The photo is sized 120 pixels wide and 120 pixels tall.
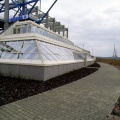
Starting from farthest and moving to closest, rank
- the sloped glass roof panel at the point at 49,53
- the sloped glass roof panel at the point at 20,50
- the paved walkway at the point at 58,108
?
the sloped glass roof panel at the point at 49,53 < the sloped glass roof panel at the point at 20,50 < the paved walkway at the point at 58,108

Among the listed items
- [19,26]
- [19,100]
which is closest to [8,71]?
[19,100]

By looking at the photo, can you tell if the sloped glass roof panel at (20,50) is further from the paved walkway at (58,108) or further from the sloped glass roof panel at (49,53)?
the paved walkway at (58,108)

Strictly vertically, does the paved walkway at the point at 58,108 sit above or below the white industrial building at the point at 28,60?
below

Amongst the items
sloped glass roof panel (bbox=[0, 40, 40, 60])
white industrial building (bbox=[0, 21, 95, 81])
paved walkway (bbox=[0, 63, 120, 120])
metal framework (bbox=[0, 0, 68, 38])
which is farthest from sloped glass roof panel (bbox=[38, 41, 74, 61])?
metal framework (bbox=[0, 0, 68, 38])

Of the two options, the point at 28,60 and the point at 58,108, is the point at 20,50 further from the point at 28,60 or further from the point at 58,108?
the point at 58,108

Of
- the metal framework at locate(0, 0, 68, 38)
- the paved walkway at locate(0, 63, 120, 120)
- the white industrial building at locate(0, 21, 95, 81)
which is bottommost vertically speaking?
the paved walkway at locate(0, 63, 120, 120)

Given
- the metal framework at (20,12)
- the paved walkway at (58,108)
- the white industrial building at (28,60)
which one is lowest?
the paved walkway at (58,108)

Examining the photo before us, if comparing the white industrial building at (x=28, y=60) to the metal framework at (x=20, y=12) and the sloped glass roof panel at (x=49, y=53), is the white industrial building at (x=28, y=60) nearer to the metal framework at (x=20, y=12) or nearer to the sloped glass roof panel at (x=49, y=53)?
the sloped glass roof panel at (x=49, y=53)

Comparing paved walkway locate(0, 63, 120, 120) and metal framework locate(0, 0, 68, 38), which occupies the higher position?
metal framework locate(0, 0, 68, 38)

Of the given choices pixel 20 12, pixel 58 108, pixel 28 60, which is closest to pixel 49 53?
pixel 28 60

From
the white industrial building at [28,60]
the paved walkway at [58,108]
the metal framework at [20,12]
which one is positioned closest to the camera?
the paved walkway at [58,108]

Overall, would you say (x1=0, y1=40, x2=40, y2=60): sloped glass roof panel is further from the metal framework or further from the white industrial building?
the metal framework

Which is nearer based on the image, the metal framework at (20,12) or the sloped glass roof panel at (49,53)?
the sloped glass roof panel at (49,53)

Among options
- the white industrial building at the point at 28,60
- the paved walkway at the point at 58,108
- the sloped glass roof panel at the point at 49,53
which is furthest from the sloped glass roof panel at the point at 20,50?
the paved walkway at the point at 58,108
